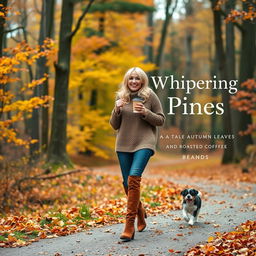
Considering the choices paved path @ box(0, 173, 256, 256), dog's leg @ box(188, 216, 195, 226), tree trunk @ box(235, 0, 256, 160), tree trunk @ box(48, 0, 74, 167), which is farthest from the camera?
tree trunk @ box(235, 0, 256, 160)

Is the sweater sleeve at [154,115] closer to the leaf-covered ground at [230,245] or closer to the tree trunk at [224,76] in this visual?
the leaf-covered ground at [230,245]

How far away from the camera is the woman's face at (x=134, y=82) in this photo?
6.45 m

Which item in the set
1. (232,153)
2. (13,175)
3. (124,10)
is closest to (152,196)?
(13,175)

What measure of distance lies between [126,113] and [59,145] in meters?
9.80

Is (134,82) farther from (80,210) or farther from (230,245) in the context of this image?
(80,210)

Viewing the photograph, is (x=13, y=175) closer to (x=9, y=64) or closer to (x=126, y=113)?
(x=9, y=64)

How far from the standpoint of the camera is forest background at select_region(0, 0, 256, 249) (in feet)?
38.1

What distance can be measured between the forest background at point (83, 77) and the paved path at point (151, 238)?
4.22 m

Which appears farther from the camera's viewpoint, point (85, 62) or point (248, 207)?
point (85, 62)

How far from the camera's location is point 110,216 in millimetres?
8242

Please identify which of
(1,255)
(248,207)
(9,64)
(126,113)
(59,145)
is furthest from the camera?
(59,145)

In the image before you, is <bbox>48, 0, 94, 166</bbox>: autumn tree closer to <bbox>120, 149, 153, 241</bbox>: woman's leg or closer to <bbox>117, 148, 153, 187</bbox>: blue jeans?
<bbox>117, 148, 153, 187</bbox>: blue jeans

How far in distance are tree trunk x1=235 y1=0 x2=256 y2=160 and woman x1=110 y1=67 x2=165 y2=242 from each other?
48.7 feet

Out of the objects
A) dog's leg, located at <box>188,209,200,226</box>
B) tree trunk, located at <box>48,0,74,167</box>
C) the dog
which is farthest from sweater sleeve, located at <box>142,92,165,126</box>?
tree trunk, located at <box>48,0,74,167</box>
